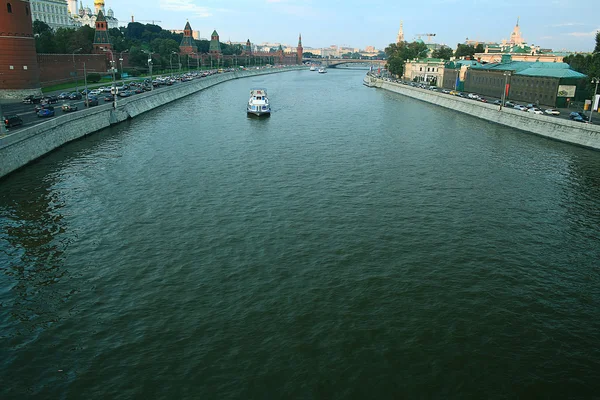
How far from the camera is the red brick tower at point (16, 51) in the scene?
51156 mm

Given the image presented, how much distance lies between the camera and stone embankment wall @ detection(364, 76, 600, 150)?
4306 cm

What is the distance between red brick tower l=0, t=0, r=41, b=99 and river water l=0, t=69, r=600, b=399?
26.0 metres

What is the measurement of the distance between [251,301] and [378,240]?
751 centimetres

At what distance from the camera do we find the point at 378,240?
21.7m

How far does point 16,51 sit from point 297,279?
2002 inches

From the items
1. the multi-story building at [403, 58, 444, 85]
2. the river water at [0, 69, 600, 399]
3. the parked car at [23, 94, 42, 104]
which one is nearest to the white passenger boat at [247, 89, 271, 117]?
the parked car at [23, 94, 42, 104]

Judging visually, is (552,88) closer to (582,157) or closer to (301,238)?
(582,157)

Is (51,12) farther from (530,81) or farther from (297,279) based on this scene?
(297,279)

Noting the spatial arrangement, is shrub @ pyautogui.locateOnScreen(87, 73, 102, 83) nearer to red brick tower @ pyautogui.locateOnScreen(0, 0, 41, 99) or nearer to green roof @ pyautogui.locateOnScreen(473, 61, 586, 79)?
red brick tower @ pyautogui.locateOnScreen(0, 0, 41, 99)

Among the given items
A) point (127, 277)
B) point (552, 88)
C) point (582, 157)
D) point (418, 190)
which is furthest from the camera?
point (552, 88)

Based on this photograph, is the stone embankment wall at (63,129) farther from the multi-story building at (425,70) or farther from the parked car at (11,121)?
the multi-story building at (425,70)

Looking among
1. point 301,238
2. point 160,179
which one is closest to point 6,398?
point 301,238

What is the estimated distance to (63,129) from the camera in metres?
40.0

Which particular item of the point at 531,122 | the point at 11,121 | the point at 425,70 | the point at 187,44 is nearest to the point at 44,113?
the point at 11,121
